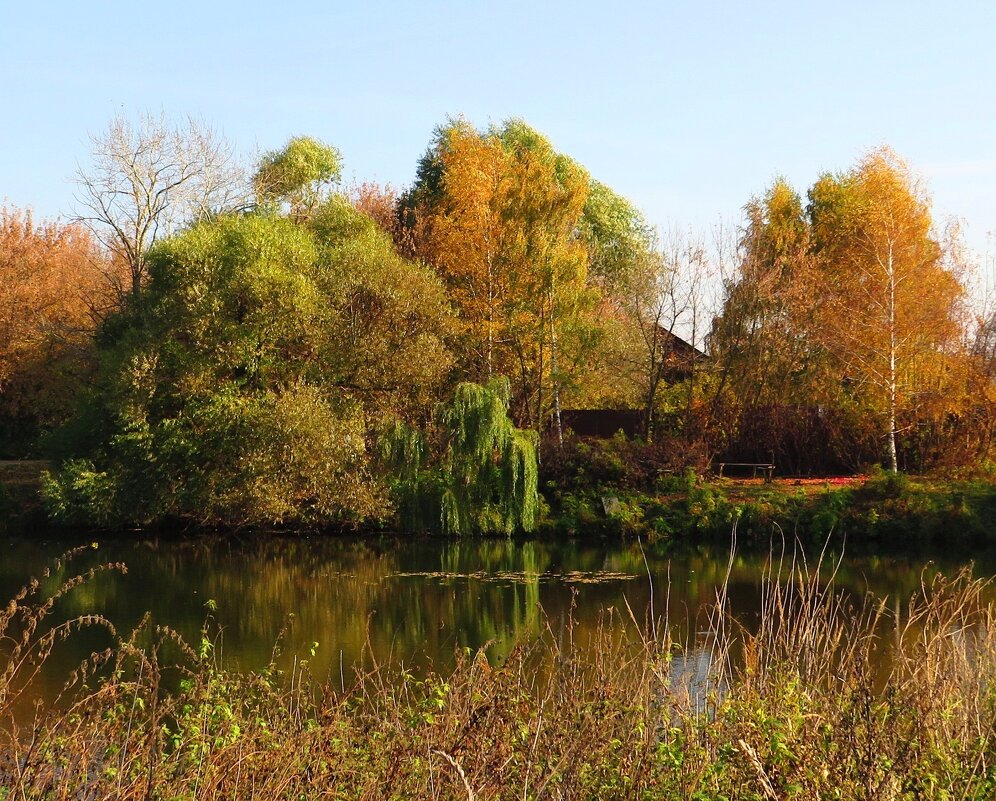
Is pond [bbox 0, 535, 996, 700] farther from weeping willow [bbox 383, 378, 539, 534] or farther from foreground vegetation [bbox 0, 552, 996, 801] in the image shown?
foreground vegetation [bbox 0, 552, 996, 801]

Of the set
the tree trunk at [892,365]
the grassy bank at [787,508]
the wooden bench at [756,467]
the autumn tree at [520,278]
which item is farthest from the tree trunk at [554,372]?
the tree trunk at [892,365]

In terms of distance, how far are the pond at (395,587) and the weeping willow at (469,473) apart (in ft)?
2.54

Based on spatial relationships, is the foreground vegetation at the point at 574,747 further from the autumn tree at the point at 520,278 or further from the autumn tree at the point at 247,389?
the autumn tree at the point at 520,278

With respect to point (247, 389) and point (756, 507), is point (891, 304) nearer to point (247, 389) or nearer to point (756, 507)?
point (756, 507)

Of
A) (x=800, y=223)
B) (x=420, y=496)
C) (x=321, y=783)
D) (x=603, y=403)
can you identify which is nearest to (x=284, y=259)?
(x=420, y=496)

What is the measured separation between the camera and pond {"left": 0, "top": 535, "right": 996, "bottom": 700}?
13.5 metres

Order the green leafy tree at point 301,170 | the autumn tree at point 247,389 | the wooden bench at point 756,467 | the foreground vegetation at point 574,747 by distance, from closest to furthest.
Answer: the foreground vegetation at point 574,747 < the autumn tree at point 247,389 < the wooden bench at point 756,467 < the green leafy tree at point 301,170

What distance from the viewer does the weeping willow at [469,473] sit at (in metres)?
25.0

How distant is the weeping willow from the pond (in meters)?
0.77

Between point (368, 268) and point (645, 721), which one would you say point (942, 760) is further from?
point (368, 268)

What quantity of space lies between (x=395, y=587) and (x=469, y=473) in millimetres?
7128

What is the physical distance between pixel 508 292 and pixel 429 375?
4.72m

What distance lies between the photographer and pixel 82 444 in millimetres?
26094

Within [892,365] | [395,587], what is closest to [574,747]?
[395,587]
